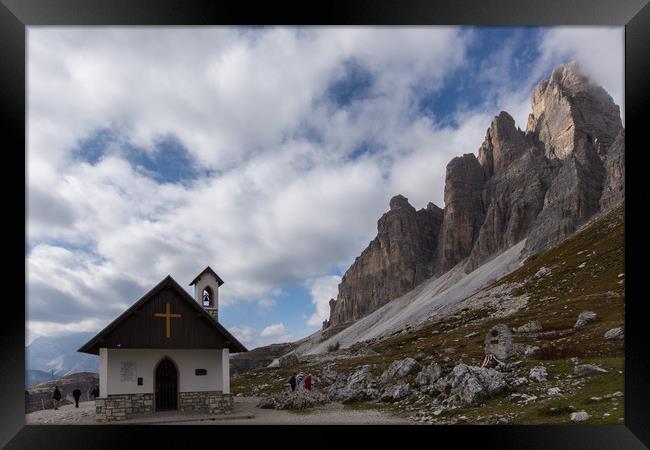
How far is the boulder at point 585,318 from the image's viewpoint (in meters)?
42.3

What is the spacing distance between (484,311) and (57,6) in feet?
213

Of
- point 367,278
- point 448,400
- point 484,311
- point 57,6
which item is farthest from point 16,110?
point 367,278

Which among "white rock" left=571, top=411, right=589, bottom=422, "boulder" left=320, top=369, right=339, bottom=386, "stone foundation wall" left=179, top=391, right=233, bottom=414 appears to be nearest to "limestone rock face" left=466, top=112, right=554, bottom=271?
"boulder" left=320, top=369, right=339, bottom=386

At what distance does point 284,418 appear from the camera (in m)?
20.2

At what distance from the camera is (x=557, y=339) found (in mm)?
39750

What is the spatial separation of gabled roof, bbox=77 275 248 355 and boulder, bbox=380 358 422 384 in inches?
542

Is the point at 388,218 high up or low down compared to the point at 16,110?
up

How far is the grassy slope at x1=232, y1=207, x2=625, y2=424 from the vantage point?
20020mm

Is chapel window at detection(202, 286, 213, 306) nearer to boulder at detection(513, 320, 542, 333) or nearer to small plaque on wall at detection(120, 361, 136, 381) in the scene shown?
small plaque on wall at detection(120, 361, 136, 381)

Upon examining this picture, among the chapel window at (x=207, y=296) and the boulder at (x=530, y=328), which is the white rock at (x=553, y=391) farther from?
the boulder at (x=530, y=328)

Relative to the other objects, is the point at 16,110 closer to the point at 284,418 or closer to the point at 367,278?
the point at 284,418

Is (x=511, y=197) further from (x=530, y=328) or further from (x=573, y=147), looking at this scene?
(x=530, y=328)

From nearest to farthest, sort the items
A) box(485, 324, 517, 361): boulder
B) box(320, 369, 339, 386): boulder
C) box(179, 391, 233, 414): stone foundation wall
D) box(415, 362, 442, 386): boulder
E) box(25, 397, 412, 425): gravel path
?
box(25, 397, 412, 425): gravel path, box(179, 391, 233, 414): stone foundation wall, box(415, 362, 442, 386): boulder, box(485, 324, 517, 361): boulder, box(320, 369, 339, 386): boulder

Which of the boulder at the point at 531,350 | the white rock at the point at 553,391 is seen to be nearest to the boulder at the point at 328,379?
the boulder at the point at 531,350
